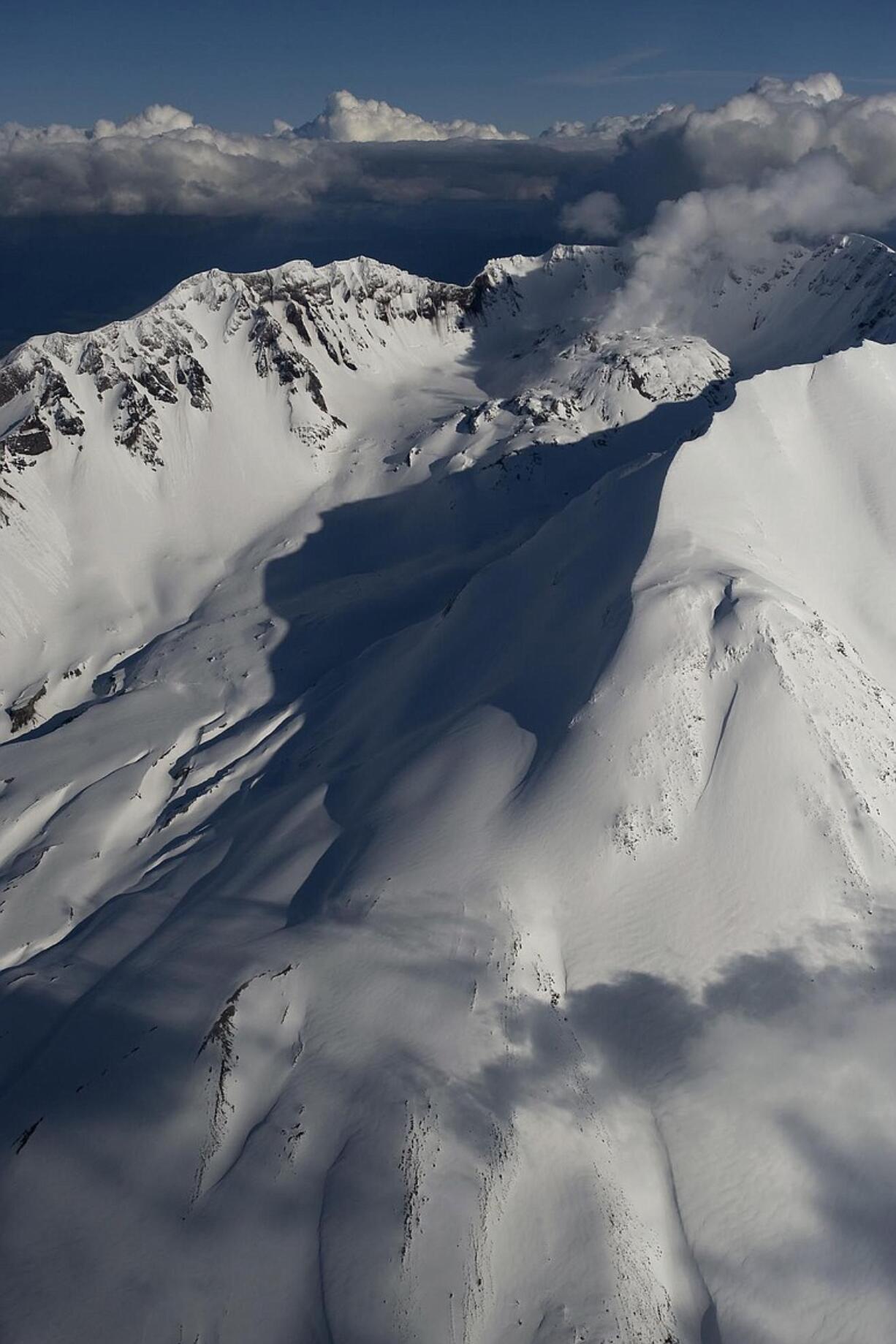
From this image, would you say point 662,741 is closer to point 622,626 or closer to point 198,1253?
point 622,626

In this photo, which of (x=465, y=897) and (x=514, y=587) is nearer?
(x=465, y=897)

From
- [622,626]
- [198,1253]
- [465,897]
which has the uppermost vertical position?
[622,626]

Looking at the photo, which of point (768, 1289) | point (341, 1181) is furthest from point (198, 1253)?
point (768, 1289)

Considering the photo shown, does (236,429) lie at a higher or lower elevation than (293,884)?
higher

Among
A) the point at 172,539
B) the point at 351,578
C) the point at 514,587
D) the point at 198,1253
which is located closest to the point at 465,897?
the point at 198,1253

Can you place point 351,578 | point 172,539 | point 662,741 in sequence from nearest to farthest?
point 662,741
point 351,578
point 172,539

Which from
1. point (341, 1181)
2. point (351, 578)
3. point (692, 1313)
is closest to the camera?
point (692, 1313)

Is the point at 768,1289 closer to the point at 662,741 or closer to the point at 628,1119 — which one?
the point at 628,1119
